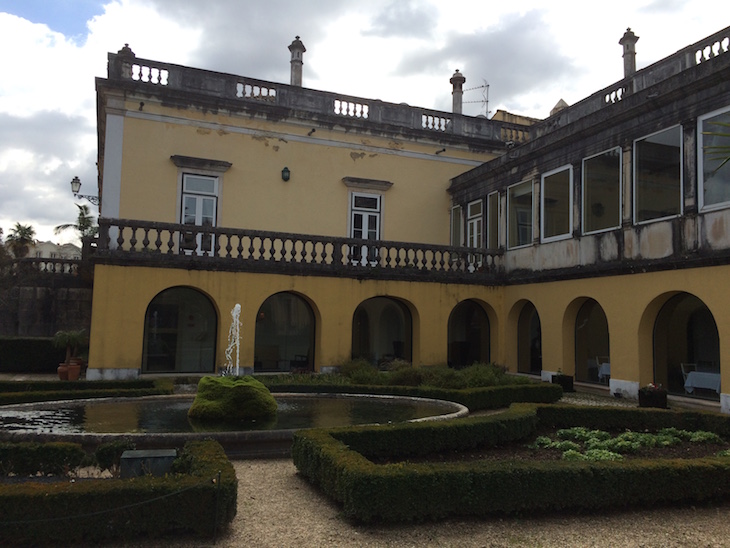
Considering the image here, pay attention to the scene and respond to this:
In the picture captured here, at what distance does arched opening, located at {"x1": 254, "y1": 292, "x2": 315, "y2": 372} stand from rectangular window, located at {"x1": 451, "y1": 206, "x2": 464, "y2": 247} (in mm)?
6279

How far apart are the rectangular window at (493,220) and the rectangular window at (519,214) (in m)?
0.59

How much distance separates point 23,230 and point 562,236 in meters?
36.0

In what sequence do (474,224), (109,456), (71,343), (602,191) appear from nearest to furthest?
(109,456) → (602,191) → (71,343) → (474,224)

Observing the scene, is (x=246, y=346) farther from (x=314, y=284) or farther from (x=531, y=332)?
(x=531, y=332)

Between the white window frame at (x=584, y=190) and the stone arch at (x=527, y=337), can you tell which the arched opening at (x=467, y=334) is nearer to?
the stone arch at (x=527, y=337)

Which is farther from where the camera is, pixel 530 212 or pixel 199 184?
pixel 199 184

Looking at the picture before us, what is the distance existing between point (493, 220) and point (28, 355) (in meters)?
15.2

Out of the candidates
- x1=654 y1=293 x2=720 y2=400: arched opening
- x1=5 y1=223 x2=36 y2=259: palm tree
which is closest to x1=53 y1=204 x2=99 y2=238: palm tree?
x1=5 y1=223 x2=36 y2=259: palm tree

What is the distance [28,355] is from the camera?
18.9m

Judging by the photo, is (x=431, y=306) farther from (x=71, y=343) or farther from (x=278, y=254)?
(x=71, y=343)

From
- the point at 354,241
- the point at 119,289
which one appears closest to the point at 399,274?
the point at 354,241

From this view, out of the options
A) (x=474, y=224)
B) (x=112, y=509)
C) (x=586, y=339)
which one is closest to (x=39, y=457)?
(x=112, y=509)

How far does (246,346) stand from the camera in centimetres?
1572

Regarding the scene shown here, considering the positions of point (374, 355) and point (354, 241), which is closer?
point (354, 241)
